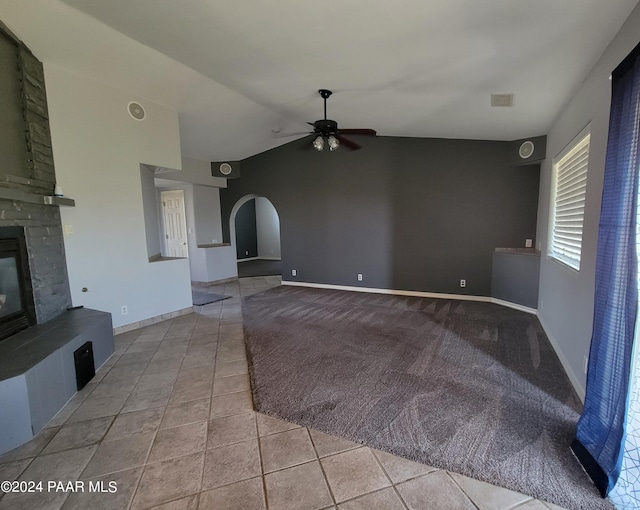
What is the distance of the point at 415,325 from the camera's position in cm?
394

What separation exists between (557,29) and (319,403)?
3091 mm

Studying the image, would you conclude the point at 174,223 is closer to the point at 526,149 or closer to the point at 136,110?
the point at 136,110

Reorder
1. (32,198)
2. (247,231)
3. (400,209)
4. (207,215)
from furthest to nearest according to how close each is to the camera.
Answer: (247,231)
(207,215)
(400,209)
(32,198)

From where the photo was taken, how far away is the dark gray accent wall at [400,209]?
486 centimetres

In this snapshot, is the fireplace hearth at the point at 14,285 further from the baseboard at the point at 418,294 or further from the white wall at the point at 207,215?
the baseboard at the point at 418,294

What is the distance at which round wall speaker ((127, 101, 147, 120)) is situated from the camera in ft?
12.1

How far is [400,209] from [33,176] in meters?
4.94

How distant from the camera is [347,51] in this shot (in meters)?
2.61

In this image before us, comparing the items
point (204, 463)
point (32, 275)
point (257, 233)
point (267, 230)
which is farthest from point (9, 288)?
point (257, 233)

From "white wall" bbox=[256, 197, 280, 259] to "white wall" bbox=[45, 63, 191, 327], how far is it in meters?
5.93

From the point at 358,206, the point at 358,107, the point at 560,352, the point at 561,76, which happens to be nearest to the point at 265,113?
the point at 358,107

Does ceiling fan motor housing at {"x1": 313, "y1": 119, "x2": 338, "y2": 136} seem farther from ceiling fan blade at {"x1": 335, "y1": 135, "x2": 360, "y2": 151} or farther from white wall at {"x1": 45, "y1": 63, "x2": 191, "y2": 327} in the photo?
white wall at {"x1": 45, "y1": 63, "x2": 191, "y2": 327}

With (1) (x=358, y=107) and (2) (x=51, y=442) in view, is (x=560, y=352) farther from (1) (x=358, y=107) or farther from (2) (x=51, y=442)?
(2) (x=51, y=442)

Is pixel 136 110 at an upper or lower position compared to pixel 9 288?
upper
